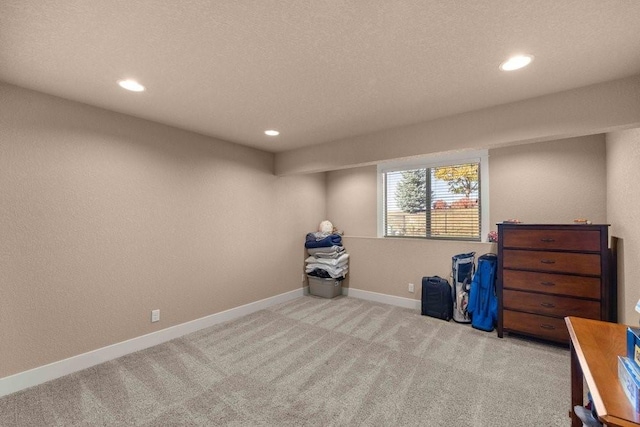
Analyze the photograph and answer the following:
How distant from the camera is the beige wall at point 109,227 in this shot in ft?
7.03

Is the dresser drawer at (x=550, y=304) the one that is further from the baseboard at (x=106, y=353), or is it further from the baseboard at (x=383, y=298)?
the baseboard at (x=106, y=353)

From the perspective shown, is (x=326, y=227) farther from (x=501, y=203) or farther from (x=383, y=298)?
(x=501, y=203)

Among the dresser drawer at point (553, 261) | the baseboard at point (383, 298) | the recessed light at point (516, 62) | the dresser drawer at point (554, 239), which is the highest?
the recessed light at point (516, 62)

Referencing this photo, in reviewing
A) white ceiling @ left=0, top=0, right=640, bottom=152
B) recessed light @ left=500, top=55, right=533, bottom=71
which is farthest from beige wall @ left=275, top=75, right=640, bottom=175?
recessed light @ left=500, top=55, right=533, bottom=71

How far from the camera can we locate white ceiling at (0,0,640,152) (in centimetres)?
134

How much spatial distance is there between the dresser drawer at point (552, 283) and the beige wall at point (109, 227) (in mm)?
3139

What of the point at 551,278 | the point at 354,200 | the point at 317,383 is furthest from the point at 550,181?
the point at 317,383

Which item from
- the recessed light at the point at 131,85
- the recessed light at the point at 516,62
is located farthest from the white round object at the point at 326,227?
the recessed light at the point at 516,62

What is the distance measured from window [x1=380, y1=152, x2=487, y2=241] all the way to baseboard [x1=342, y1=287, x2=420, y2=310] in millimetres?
961

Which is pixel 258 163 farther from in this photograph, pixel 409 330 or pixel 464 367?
pixel 464 367

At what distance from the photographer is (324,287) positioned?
456 centimetres

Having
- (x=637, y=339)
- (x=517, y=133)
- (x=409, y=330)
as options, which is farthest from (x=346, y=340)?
(x=517, y=133)

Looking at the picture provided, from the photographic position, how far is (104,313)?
2.57 metres

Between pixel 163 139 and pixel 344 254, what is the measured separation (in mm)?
3101
